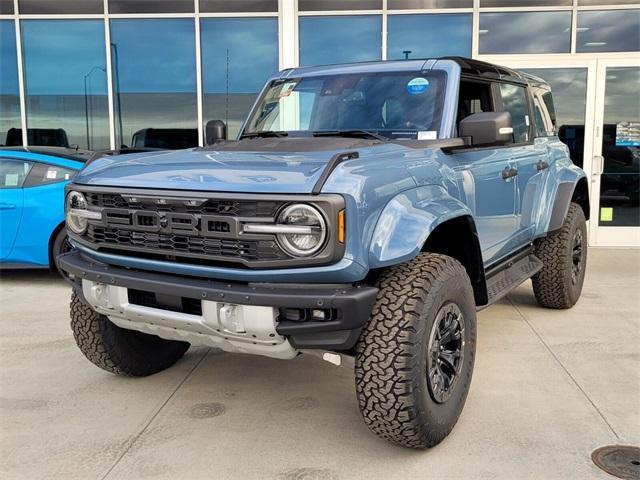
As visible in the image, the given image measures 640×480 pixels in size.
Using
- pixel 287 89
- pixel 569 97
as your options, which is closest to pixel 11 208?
pixel 287 89

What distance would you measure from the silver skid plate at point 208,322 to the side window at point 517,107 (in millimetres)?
2668

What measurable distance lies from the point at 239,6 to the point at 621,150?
585 cm

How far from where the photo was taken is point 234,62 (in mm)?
9469

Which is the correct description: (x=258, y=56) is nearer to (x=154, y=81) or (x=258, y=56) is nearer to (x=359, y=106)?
(x=154, y=81)

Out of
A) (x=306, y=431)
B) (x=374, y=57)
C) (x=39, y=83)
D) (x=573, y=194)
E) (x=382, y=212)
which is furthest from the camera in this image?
(x=39, y=83)

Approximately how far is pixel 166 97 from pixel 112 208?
23.1 feet

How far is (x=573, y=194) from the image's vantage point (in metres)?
5.58

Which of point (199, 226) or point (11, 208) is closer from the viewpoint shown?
point (199, 226)

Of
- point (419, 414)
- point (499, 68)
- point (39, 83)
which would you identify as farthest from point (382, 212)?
point (39, 83)

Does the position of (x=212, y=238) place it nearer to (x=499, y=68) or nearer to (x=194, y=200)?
(x=194, y=200)

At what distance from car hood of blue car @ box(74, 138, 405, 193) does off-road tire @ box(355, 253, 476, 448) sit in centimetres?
60

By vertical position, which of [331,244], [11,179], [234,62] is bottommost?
[11,179]

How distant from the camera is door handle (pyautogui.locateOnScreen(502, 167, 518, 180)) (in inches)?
159

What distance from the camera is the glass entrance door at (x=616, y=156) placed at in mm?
8469
